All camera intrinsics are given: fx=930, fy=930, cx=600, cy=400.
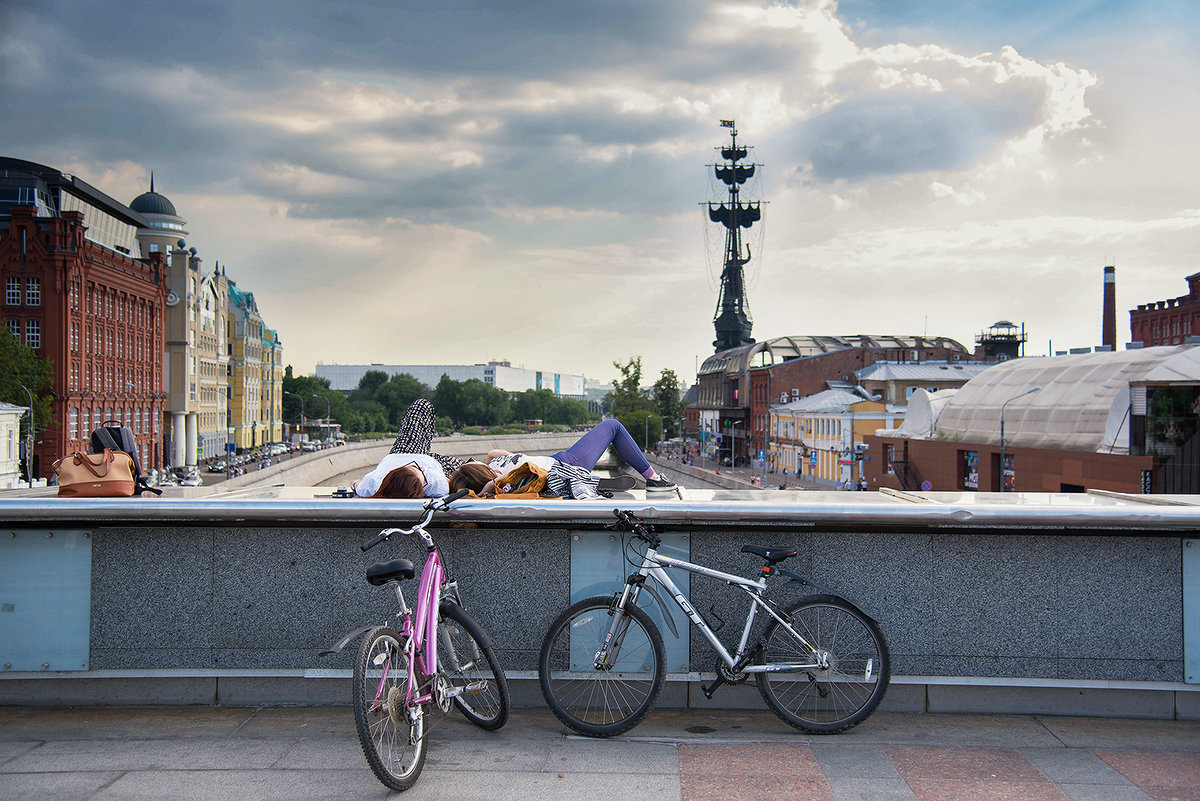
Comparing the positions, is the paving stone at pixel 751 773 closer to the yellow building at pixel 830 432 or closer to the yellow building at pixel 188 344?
the yellow building at pixel 830 432

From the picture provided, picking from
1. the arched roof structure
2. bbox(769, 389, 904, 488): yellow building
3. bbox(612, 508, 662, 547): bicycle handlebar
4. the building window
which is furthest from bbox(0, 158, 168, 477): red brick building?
bbox(612, 508, 662, 547): bicycle handlebar

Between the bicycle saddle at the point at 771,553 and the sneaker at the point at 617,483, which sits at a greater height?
the sneaker at the point at 617,483

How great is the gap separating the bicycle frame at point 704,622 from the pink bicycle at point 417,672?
2.02ft

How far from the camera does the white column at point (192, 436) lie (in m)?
81.3

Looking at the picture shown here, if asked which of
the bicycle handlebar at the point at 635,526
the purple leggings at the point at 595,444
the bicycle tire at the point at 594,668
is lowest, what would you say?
the bicycle tire at the point at 594,668

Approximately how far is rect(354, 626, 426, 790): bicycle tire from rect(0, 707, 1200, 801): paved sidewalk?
0.50 feet

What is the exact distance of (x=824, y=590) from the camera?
16.8 ft

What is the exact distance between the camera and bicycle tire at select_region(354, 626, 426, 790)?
3820mm

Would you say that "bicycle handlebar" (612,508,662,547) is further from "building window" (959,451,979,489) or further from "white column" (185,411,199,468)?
"white column" (185,411,199,468)

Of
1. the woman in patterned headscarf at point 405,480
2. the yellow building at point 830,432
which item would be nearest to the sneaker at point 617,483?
the woman in patterned headscarf at point 405,480

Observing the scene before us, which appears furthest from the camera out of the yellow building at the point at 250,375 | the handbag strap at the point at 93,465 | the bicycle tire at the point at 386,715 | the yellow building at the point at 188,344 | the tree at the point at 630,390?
the tree at the point at 630,390

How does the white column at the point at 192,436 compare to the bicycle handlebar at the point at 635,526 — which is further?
the white column at the point at 192,436

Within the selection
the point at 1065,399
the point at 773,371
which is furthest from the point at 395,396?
the point at 1065,399

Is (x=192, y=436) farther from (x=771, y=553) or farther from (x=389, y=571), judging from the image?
(x=771, y=553)
